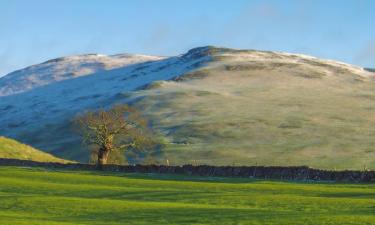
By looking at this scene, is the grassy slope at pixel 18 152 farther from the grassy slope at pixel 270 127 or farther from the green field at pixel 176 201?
the grassy slope at pixel 270 127

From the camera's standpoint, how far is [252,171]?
73.2 metres

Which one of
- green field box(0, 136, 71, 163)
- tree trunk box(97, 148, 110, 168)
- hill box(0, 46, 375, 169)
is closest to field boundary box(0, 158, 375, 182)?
tree trunk box(97, 148, 110, 168)

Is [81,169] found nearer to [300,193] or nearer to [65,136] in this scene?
[300,193]

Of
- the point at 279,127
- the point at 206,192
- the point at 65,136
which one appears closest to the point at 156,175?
the point at 206,192

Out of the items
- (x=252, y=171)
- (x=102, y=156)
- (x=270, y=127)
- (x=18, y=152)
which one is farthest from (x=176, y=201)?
(x=270, y=127)

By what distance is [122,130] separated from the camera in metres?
92.7

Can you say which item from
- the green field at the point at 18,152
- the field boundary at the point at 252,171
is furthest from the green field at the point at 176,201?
the green field at the point at 18,152

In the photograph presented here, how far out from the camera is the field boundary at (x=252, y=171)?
6800 cm

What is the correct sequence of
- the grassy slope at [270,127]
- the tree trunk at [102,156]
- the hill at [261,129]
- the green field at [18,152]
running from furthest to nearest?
the hill at [261,129] < the grassy slope at [270,127] < the green field at [18,152] < the tree trunk at [102,156]

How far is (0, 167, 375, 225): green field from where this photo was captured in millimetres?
38125

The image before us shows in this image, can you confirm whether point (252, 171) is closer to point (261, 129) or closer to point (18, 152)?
point (18, 152)

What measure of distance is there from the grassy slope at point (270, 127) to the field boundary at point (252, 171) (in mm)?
48360

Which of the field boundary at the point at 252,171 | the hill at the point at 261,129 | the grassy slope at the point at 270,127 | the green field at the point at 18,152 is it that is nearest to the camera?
the field boundary at the point at 252,171

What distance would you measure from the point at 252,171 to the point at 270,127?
86022mm
